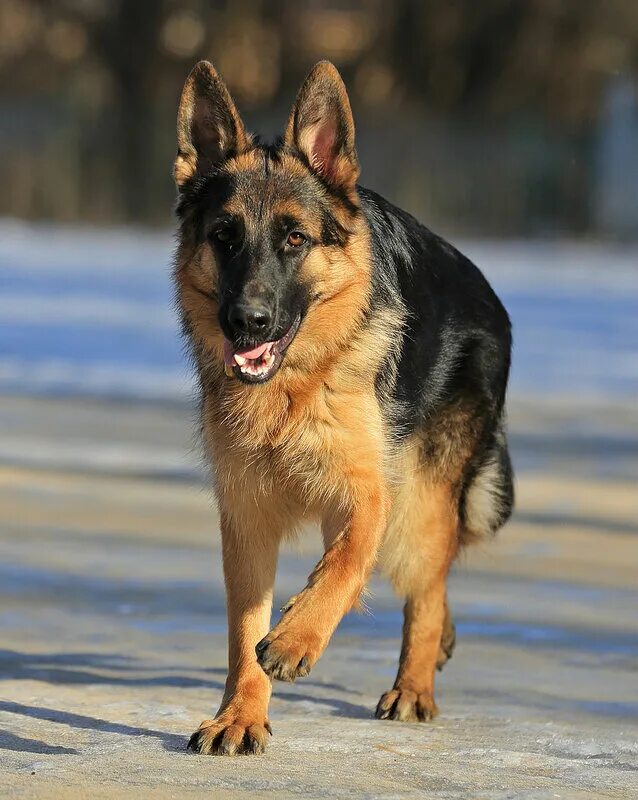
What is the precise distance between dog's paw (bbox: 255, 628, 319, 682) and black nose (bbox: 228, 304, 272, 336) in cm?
92

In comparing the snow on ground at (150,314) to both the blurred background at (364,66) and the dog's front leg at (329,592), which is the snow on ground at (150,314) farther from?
the blurred background at (364,66)

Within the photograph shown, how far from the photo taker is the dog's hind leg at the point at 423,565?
5379 mm

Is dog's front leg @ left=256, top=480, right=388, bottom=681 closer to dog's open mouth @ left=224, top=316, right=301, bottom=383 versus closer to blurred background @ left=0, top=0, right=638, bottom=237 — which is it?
dog's open mouth @ left=224, top=316, right=301, bottom=383

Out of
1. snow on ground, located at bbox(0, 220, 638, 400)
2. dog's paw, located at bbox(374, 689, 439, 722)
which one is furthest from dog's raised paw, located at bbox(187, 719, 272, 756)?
snow on ground, located at bbox(0, 220, 638, 400)

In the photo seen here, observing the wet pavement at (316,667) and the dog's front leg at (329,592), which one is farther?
the dog's front leg at (329,592)

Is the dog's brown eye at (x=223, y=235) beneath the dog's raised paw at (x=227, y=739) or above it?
above

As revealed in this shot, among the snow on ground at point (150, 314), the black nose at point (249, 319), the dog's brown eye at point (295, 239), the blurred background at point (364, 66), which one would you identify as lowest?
the black nose at point (249, 319)

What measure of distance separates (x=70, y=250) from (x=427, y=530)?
588 inches

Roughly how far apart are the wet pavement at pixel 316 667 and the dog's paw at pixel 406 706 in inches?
2.3

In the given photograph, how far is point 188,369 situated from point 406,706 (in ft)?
7.89

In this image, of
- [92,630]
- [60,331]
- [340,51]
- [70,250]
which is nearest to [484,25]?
[340,51]

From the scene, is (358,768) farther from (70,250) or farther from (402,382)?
(70,250)

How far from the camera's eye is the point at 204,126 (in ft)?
17.0

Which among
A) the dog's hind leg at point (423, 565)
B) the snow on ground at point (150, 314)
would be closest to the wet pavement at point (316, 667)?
the dog's hind leg at point (423, 565)
